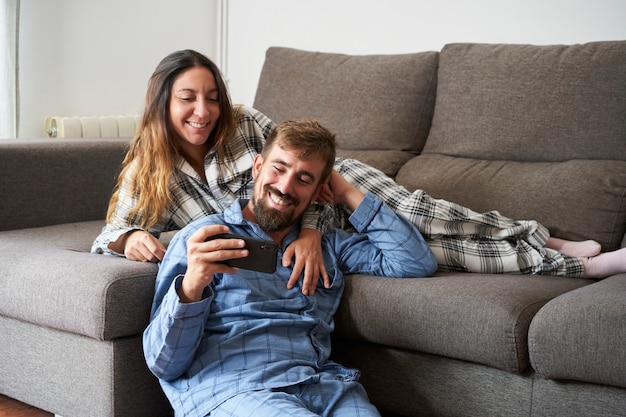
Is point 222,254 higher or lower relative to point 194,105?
lower

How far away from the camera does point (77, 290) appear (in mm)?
1947

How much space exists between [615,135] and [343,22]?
1346mm

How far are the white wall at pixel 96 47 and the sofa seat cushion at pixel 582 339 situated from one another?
2.26 metres

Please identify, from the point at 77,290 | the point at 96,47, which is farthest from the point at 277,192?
the point at 96,47

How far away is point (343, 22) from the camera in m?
3.46

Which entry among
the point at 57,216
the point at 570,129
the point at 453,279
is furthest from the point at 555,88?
the point at 57,216

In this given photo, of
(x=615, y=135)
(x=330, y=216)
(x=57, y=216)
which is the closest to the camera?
(x=330, y=216)

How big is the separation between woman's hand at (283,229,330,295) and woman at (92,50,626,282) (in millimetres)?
140

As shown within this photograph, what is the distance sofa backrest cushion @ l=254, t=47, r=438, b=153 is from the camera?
Answer: 2.82 meters

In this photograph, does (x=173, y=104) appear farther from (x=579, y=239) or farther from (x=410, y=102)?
(x=579, y=239)

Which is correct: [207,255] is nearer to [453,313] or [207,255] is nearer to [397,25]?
[453,313]

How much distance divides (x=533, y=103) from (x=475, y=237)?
0.49 meters

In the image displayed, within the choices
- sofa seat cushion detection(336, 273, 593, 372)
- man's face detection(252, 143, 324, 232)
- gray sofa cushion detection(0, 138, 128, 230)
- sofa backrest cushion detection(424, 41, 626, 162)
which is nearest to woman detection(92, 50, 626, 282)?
sofa seat cushion detection(336, 273, 593, 372)

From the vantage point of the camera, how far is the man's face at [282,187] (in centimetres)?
189
